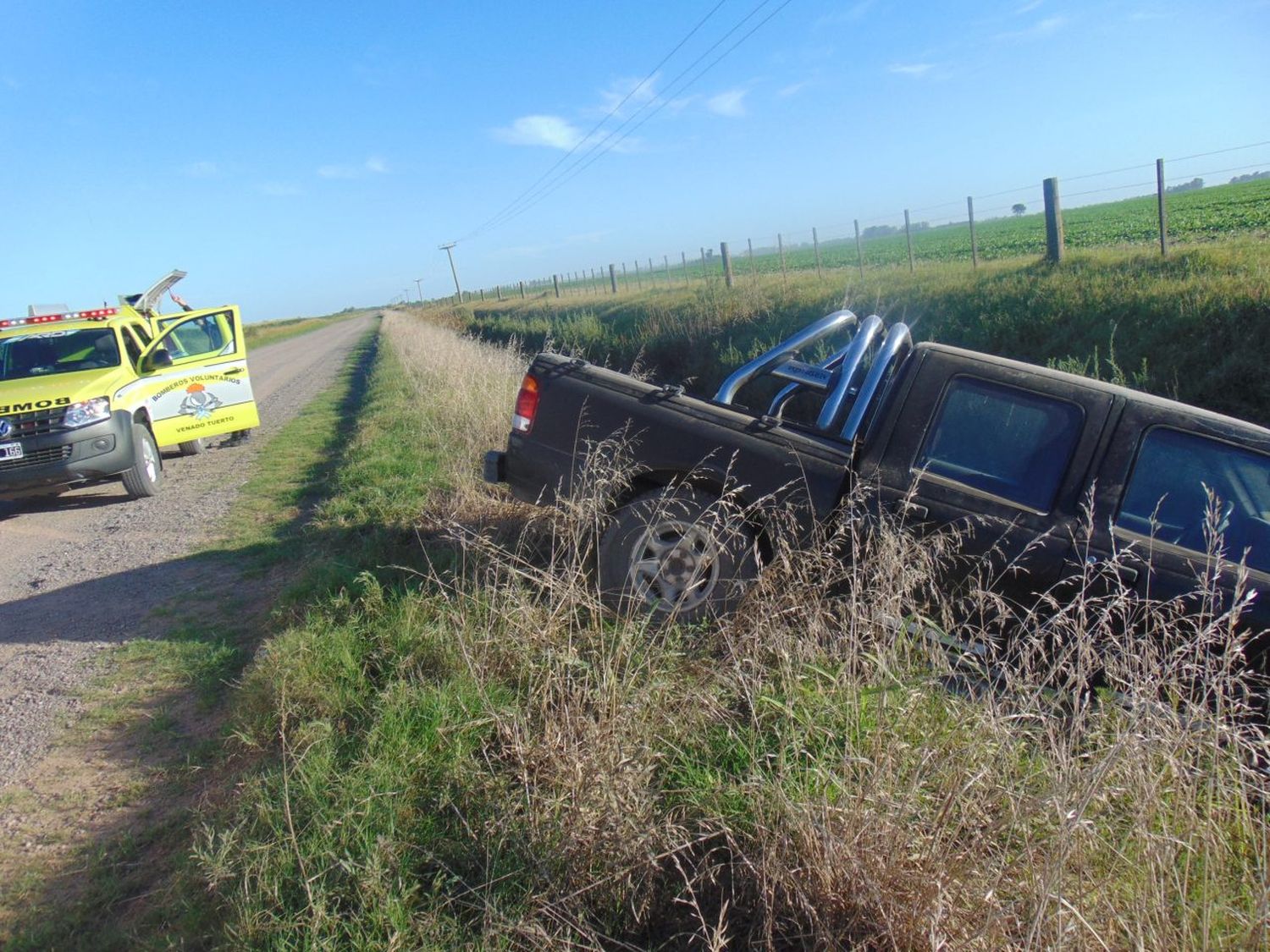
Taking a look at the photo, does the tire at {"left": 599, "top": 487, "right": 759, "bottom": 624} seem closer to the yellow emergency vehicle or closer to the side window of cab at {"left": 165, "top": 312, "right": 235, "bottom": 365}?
the yellow emergency vehicle

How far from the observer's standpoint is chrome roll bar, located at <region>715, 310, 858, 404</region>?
500 centimetres

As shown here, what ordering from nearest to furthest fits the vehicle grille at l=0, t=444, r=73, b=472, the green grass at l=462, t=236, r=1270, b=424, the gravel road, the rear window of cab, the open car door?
the rear window of cab, the gravel road, the vehicle grille at l=0, t=444, r=73, b=472, the green grass at l=462, t=236, r=1270, b=424, the open car door

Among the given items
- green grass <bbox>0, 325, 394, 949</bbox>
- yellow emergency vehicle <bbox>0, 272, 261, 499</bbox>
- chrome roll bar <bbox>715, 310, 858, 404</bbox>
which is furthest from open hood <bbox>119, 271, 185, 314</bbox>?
chrome roll bar <bbox>715, 310, 858, 404</bbox>

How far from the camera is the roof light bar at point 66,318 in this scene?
10.1 m

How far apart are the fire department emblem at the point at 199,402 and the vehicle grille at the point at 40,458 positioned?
2.32 metres

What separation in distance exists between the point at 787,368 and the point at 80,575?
563cm

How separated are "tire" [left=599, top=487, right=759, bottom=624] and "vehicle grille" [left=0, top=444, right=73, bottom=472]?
276 inches

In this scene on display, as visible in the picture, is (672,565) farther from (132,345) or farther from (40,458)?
(132,345)

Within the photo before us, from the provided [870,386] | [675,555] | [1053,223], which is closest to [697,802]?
[675,555]

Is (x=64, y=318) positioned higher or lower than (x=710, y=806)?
higher

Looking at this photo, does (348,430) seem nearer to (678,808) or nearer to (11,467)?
(11,467)

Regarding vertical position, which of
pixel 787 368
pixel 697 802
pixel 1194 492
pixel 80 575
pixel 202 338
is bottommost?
pixel 697 802

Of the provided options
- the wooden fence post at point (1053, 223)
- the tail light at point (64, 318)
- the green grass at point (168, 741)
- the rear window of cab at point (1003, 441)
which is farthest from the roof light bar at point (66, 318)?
the wooden fence post at point (1053, 223)

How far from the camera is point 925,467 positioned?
4016 millimetres
